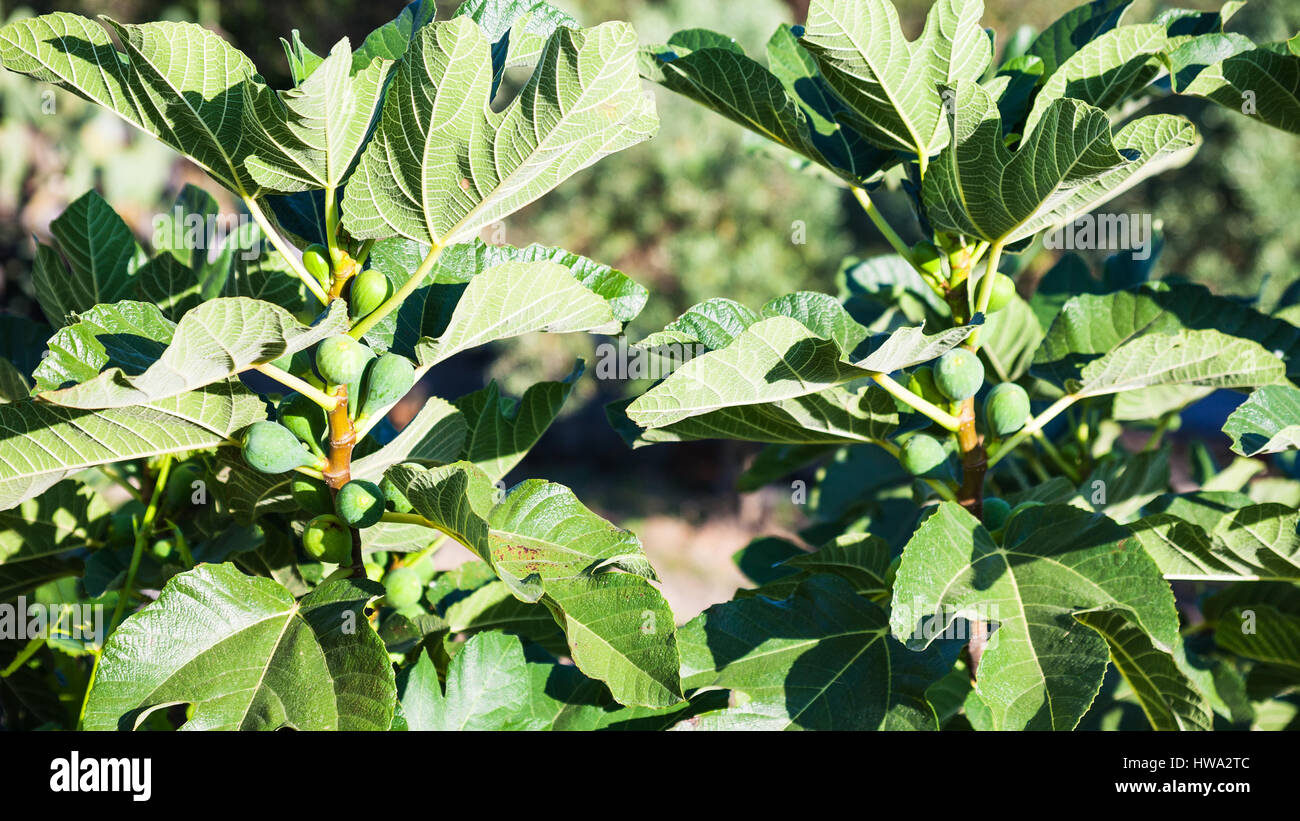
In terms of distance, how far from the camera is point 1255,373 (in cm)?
83

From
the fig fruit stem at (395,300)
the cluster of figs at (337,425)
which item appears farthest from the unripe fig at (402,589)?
the fig fruit stem at (395,300)

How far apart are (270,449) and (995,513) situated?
65cm

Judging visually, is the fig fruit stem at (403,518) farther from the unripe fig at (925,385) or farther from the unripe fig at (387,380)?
the unripe fig at (925,385)

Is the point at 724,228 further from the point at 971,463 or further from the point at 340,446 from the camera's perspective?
the point at 340,446

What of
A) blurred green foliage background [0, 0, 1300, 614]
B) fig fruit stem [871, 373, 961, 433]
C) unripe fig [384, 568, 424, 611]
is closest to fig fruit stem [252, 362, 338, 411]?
unripe fig [384, 568, 424, 611]

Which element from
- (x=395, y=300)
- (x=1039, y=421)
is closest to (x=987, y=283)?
(x=1039, y=421)

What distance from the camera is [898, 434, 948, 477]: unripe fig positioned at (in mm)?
866

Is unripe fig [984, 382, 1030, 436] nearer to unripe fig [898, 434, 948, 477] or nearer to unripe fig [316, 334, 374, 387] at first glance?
unripe fig [898, 434, 948, 477]

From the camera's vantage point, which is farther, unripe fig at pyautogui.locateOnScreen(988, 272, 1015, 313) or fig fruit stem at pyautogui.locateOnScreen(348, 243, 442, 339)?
unripe fig at pyautogui.locateOnScreen(988, 272, 1015, 313)

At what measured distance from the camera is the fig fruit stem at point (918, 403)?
32.5 inches

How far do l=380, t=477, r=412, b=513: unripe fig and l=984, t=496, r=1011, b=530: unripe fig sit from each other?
0.54 metres

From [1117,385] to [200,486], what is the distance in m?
0.91

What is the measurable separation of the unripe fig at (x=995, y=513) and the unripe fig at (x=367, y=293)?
1.94 ft
